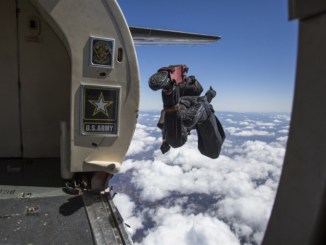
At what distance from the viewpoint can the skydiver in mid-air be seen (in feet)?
16.2

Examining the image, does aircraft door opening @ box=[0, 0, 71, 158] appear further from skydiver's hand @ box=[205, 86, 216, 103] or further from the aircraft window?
skydiver's hand @ box=[205, 86, 216, 103]

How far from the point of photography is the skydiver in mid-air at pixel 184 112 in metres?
4.93

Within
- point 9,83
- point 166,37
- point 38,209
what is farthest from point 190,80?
point 38,209

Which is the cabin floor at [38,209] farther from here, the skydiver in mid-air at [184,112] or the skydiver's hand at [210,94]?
the skydiver's hand at [210,94]

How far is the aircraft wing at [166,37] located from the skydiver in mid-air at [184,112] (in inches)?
60.9

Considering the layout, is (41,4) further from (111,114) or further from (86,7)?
(111,114)

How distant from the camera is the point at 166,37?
700cm

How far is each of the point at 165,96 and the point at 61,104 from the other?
1634 millimetres

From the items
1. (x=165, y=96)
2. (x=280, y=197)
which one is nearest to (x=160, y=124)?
(x=165, y=96)

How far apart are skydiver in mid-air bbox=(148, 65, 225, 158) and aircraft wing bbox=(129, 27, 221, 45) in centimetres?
155

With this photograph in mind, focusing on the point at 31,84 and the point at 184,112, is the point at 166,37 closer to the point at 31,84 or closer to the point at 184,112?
the point at 184,112

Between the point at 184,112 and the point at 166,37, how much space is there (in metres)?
2.40

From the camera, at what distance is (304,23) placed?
93 centimetres

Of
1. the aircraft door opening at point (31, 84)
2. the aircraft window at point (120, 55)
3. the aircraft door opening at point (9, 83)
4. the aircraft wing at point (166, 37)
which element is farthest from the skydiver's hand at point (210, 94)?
the aircraft door opening at point (9, 83)
